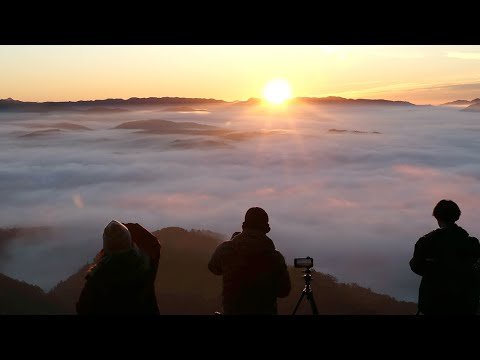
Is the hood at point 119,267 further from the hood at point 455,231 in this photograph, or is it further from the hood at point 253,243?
the hood at point 455,231

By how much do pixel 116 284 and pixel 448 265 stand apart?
1.86 m

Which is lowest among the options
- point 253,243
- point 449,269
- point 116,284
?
point 116,284

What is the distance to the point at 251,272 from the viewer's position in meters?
2.81

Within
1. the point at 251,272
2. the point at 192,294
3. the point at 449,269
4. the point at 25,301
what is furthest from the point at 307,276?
the point at 25,301

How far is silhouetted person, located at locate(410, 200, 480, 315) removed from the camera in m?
2.86

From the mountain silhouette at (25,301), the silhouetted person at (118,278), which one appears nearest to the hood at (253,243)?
the silhouetted person at (118,278)

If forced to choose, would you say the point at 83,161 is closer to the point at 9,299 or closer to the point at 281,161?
the point at 281,161

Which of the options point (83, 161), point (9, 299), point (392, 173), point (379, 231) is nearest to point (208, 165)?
point (83, 161)

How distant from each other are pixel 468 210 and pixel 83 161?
86.8 meters

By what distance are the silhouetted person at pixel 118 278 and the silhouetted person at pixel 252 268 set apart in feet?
1.33

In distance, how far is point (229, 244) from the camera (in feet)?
9.32

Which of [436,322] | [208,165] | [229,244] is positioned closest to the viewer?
[436,322]

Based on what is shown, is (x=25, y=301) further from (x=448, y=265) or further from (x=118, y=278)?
(x=448, y=265)

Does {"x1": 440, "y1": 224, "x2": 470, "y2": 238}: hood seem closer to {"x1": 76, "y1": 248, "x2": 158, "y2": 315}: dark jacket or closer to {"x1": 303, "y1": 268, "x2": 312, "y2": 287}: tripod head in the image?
{"x1": 303, "y1": 268, "x2": 312, "y2": 287}: tripod head
